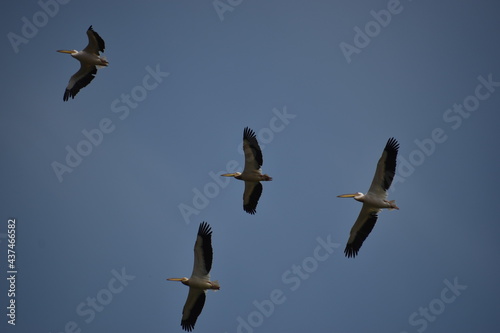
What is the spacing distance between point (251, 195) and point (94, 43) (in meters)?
8.09

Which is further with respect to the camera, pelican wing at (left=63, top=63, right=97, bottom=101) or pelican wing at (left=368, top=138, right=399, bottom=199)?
pelican wing at (left=63, top=63, right=97, bottom=101)

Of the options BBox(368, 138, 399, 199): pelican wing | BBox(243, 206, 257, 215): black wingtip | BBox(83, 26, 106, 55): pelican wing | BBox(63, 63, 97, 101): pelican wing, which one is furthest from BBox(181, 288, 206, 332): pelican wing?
BBox(83, 26, 106, 55): pelican wing

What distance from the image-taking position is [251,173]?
22359mm

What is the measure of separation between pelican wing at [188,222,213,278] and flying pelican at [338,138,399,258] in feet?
15.8

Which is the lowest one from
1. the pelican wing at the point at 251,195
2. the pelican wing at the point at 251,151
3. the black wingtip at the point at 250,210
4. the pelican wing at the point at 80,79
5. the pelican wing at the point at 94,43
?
the black wingtip at the point at 250,210

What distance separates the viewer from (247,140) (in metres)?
21.7

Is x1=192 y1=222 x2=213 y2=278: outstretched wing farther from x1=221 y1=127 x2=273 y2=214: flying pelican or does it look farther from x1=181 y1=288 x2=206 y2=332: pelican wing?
x1=221 y1=127 x2=273 y2=214: flying pelican

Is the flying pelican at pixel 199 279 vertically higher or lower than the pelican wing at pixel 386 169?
lower

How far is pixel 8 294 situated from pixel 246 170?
9.79m

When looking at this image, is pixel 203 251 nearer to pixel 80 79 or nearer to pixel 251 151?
pixel 251 151

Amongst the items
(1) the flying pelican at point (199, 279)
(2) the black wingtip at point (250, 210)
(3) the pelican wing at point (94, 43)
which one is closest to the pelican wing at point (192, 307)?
(1) the flying pelican at point (199, 279)

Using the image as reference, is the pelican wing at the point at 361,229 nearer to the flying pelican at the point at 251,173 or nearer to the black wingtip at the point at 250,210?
the flying pelican at the point at 251,173

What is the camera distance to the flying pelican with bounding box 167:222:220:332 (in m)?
19.6

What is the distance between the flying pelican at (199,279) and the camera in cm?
1958
